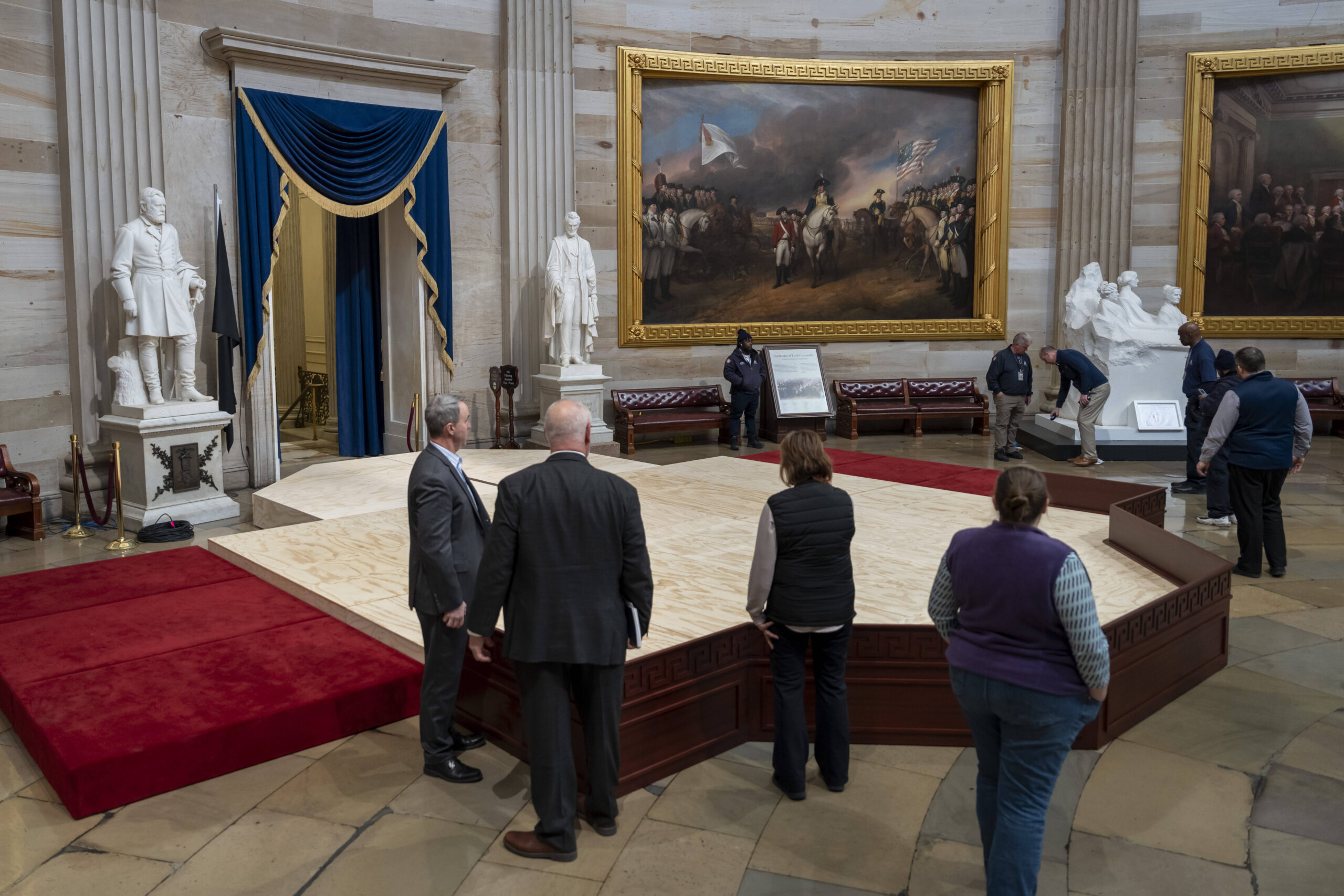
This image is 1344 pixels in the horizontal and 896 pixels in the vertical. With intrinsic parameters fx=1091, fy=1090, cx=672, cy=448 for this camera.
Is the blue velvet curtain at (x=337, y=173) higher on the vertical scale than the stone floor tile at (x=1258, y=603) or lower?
higher

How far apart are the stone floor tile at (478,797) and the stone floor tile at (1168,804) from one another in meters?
2.24

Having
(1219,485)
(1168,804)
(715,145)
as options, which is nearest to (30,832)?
(1168,804)

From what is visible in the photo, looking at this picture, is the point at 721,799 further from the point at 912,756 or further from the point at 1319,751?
the point at 1319,751

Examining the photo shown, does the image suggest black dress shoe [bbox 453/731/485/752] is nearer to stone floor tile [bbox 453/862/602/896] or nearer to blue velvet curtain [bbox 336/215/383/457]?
stone floor tile [bbox 453/862/602/896]

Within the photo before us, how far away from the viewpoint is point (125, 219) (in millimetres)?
10281

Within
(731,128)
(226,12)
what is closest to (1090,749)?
(226,12)

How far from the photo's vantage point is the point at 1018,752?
335 centimetres

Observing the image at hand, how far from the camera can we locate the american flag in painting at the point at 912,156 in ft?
51.5

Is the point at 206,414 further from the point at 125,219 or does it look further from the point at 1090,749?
the point at 1090,749

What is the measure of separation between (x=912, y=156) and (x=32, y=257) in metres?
11.2

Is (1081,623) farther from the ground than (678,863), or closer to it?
farther from the ground

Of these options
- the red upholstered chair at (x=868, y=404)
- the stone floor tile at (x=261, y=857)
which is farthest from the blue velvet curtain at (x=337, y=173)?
the stone floor tile at (x=261, y=857)

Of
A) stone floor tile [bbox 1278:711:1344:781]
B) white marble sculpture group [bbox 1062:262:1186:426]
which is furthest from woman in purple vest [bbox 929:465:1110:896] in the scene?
white marble sculpture group [bbox 1062:262:1186:426]

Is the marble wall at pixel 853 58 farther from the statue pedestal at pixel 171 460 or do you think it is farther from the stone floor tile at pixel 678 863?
the stone floor tile at pixel 678 863
